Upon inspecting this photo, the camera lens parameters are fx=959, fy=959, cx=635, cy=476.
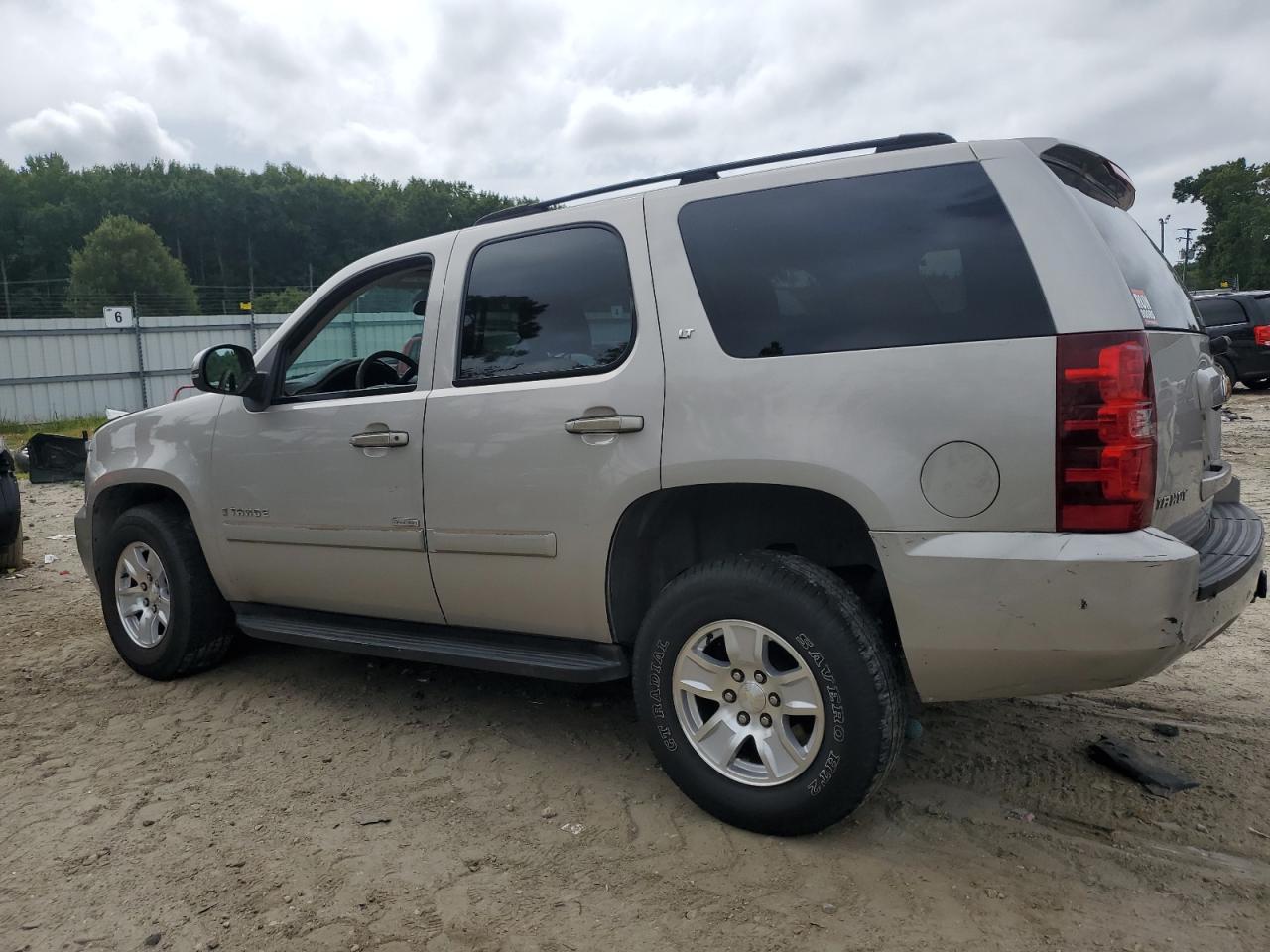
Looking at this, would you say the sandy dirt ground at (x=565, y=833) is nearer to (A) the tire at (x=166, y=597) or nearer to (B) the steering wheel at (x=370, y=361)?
(A) the tire at (x=166, y=597)

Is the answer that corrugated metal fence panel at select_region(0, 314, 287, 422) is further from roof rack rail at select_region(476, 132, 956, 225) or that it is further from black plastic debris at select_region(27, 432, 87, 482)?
roof rack rail at select_region(476, 132, 956, 225)

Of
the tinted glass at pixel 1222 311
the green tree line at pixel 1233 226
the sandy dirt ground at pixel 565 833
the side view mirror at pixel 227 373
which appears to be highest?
the green tree line at pixel 1233 226

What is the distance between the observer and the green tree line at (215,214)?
79.1 meters

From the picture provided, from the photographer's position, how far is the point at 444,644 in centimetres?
361

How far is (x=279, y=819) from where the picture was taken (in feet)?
10.3

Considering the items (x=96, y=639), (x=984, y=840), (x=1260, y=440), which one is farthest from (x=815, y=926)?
(x=1260, y=440)

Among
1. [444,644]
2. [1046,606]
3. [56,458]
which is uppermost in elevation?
[56,458]

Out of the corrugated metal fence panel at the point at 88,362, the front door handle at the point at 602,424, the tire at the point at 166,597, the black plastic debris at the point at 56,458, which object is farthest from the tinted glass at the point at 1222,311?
the corrugated metal fence panel at the point at 88,362

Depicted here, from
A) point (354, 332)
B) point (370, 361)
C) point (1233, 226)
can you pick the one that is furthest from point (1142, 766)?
point (1233, 226)

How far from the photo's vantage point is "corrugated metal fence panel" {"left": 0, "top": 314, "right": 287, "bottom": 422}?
19.8 metres

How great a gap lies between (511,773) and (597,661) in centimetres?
57

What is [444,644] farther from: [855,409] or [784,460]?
[855,409]

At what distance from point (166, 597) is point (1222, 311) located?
1715 cm

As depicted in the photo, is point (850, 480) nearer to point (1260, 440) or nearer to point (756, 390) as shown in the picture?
point (756, 390)
